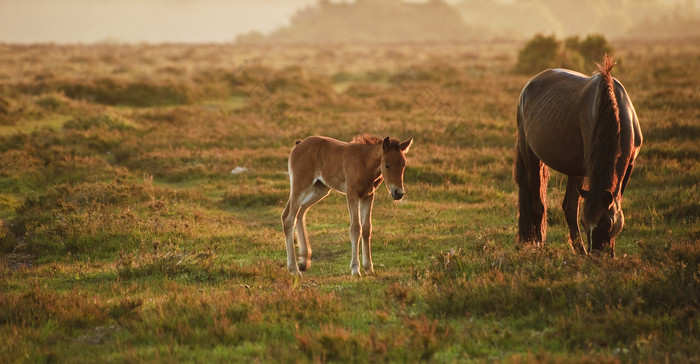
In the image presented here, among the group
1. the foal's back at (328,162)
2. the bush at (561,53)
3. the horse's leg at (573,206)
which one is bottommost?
the horse's leg at (573,206)

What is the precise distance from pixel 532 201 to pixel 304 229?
3254mm

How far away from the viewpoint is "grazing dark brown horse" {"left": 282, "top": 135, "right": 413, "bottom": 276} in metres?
7.61

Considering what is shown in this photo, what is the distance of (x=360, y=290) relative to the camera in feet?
24.2

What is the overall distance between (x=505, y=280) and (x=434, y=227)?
436cm

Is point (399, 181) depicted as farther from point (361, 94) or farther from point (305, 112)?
point (361, 94)

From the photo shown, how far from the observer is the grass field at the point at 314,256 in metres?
5.38

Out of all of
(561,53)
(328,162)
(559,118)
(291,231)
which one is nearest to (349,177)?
(328,162)

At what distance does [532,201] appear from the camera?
8867mm

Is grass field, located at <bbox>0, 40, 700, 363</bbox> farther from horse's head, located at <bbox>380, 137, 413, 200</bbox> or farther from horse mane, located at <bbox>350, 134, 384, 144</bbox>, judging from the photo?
horse mane, located at <bbox>350, 134, 384, 144</bbox>

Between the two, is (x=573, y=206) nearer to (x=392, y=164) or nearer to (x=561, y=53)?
(x=392, y=164)

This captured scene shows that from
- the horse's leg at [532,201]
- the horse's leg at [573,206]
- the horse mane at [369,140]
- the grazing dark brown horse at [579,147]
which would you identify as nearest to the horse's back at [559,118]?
the grazing dark brown horse at [579,147]

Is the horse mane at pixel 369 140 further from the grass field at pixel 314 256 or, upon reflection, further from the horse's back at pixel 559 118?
the horse's back at pixel 559 118

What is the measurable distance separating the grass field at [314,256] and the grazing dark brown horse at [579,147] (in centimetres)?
49

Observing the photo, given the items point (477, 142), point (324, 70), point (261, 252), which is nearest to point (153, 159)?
point (261, 252)
